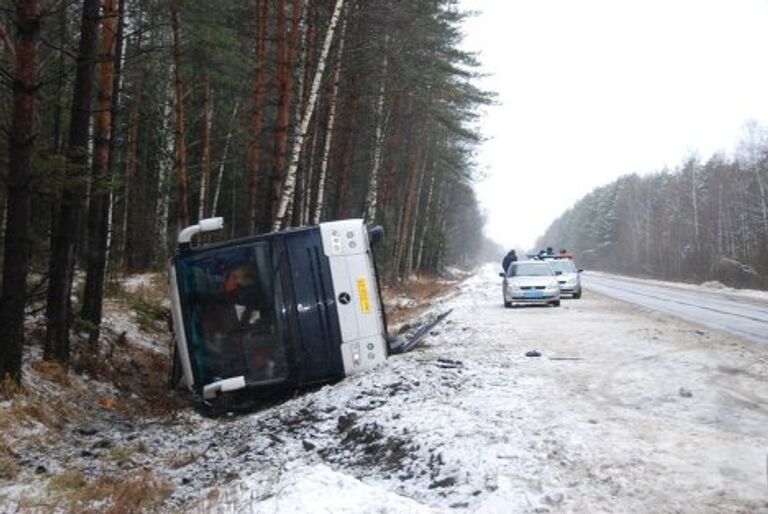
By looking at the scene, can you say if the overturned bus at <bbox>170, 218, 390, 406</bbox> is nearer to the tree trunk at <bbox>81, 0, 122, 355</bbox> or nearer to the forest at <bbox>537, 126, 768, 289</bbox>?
the tree trunk at <bbox>81, 0, 122, 355</bbox>

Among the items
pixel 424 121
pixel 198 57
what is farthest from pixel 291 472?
pixel 424 121

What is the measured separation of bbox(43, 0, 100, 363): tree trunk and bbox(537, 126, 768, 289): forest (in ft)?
148

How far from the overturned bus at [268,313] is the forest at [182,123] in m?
1.94

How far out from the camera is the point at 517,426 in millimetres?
7152

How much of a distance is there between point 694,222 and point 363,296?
251ft

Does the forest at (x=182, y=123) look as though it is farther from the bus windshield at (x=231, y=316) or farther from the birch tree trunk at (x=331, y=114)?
the bus windshield at (x=231, y=316)

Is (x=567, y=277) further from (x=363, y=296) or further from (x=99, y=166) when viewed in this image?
(x=99, y=166)

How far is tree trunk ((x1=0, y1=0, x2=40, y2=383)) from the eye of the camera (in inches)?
354

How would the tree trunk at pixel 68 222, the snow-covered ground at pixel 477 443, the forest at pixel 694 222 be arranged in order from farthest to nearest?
1. the forest at pixel 694 222
2. the tree trunk at pixel 68 222
3. the snow-covered ground at pixel 477 443

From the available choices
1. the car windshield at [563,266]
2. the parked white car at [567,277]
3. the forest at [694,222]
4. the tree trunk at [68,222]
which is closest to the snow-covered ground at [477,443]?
the tree trunk at [68,222]

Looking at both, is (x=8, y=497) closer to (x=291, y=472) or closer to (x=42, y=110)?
(x=291, y=472)

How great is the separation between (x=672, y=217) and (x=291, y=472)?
8939 cm

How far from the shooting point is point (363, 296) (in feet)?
33.9

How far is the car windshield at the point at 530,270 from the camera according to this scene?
24.7m
